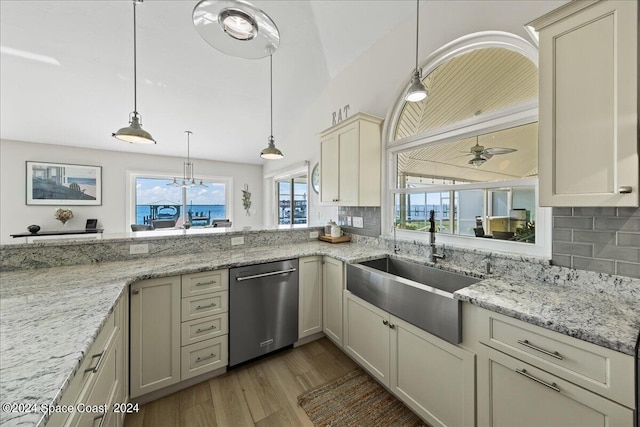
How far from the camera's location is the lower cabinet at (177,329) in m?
1.57

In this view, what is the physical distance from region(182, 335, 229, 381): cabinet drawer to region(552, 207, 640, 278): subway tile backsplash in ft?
7.63

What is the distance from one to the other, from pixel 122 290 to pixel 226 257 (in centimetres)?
80

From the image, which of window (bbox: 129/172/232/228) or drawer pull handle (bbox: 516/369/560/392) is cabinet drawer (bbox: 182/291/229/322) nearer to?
drawer pull handle (bbox: 516/369/560/392)

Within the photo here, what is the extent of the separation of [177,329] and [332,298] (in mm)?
1243

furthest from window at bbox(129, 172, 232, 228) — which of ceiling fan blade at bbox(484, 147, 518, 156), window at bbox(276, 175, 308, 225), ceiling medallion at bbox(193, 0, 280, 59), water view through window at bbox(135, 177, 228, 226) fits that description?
ceiling fan blade at bbox(484, 147, 518, 156)

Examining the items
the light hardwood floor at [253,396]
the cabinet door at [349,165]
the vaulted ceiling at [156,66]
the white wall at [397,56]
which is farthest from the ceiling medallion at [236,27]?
the light hardwood floor at [253,396]

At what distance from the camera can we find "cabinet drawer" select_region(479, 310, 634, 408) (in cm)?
81

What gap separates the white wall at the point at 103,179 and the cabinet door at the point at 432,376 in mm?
3322

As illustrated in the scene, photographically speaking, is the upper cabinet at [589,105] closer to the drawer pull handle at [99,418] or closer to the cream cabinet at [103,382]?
the cream cabinet at [103,382]

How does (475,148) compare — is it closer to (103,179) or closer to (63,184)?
(103,179)

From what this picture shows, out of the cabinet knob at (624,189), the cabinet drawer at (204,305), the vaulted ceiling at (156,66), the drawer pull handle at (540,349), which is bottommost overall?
the cabinet drawer at (204,305)

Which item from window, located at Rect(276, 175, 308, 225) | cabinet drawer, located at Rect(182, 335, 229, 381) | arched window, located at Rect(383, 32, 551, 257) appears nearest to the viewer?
arched window, located at Rect(383, 32, 551, 257)

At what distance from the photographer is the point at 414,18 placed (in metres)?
2.31

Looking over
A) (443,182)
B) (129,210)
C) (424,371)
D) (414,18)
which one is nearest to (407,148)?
(443,182)
